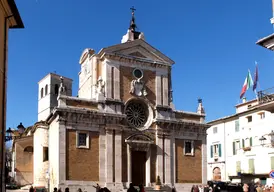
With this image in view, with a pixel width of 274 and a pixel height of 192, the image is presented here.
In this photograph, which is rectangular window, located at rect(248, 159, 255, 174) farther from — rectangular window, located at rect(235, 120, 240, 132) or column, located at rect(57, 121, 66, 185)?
column, located at rect(57, 121, 66, 185)

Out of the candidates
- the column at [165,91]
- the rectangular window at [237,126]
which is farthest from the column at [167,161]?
the rectangular window at [237,126]

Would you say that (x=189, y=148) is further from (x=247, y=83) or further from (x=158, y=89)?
(x=247, y=83)

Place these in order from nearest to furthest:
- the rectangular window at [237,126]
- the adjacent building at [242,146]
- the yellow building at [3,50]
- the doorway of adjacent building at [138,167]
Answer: the yellow building at [3,50], the doorway of adjacent building at [138,167], the adjacent building at [242,146], the rectangular window at [237,126]

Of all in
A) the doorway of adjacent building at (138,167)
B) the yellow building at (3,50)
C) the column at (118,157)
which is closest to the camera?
the yellow building at (3,50)

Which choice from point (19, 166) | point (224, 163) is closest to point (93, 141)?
point (19, 166)

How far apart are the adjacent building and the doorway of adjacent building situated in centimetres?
1269

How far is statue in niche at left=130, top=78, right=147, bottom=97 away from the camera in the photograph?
3616 cm

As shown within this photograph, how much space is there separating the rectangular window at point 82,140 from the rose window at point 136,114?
3928 millimetres

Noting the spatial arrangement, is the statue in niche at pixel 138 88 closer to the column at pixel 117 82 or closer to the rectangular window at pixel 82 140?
the column at pixel 117 82

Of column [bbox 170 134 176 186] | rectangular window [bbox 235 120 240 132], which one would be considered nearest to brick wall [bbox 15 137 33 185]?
column [bbox 170 134 176 186]

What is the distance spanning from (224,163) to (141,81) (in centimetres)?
1917

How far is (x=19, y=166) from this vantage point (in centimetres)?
4681

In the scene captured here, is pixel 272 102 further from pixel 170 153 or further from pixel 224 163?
pixel 224 163

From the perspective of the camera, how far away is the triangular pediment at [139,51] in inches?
1415
